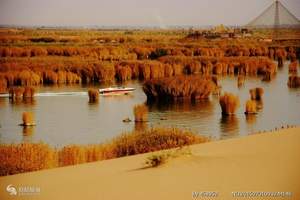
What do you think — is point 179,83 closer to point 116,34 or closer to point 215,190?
point 116,34

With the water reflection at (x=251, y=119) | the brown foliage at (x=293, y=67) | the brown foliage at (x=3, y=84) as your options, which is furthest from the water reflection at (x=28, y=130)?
the brown foliage at (x=293, y=67)

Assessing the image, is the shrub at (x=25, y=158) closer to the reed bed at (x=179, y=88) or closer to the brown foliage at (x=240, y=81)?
the reed bed at (x=179, y=88)

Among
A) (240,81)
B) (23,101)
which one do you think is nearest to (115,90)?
(23,101)

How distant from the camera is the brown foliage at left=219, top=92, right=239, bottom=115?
7.06 meters

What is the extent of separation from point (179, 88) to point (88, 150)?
1407 millimetres

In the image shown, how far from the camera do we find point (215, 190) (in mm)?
5348

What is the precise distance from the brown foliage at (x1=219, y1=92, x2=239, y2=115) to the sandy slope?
89 cm

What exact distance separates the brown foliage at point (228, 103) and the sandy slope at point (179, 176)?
2.93 feet

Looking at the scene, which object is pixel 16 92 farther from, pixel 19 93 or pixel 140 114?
pixel 140 114

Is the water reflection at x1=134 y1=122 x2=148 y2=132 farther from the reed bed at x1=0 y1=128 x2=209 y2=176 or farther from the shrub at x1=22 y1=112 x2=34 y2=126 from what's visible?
the shrub at x1=22 y1=112 x2=34 y2=126

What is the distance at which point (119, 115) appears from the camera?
6.79 meters

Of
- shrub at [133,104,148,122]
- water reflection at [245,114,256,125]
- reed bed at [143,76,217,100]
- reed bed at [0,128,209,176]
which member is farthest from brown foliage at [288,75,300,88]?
shrub at [133,104,148,122]

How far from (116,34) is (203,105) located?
53.0 inches

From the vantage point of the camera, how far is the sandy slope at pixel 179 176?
17.4 feet
